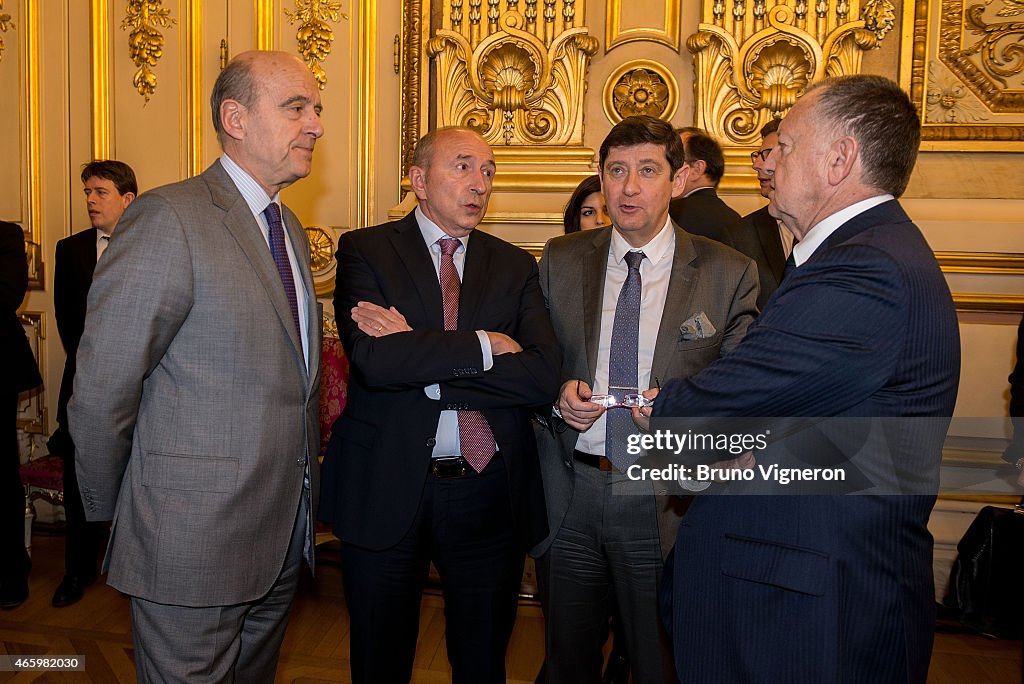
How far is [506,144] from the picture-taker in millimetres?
3969

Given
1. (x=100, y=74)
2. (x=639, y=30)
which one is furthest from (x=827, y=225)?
(x=100, y=74)

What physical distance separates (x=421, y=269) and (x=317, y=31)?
2.57m

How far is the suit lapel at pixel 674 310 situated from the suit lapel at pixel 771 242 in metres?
0.84

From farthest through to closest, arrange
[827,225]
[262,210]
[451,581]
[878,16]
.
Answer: [878,16] → [451,581] → [262,210] → [827,225]

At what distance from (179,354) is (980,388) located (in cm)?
340

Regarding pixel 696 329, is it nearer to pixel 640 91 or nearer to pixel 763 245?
pixel 763 245

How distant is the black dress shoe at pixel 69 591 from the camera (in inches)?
137

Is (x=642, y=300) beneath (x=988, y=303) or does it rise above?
above

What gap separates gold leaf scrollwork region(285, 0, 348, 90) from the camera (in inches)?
163

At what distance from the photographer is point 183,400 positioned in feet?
5.57

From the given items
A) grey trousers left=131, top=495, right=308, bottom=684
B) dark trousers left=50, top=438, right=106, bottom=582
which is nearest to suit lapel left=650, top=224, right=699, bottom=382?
grey trousers left=131, top=495, right=308, bottom=684

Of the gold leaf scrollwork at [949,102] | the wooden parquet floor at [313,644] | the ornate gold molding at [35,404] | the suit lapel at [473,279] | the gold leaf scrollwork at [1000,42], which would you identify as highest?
the gold leaf scrollwork at [1000,42]

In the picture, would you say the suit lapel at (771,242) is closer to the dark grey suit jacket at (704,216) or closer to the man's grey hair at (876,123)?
the dark grey suit jacket at (704,216)

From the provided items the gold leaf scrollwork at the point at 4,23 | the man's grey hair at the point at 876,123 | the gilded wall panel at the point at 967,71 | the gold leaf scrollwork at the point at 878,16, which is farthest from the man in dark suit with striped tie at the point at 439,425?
the gold leaf scrollwork at the point at 4,23
